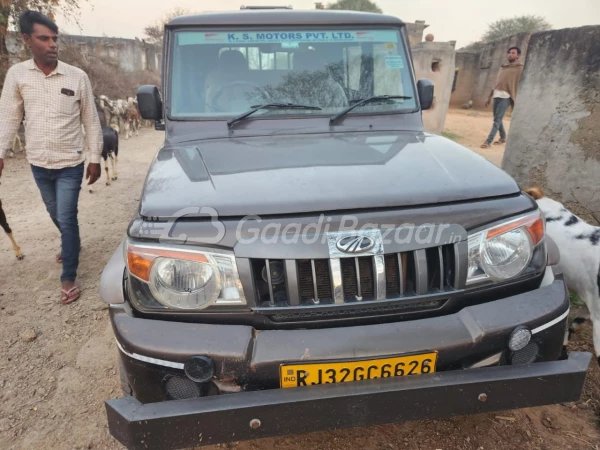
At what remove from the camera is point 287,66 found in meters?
2.87

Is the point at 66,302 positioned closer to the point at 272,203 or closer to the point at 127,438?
the point at 127,438

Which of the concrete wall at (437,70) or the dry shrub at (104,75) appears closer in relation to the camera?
the concrete wall at (437,70)

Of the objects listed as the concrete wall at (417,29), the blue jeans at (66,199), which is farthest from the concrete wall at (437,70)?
the concrete wall at (417,29)

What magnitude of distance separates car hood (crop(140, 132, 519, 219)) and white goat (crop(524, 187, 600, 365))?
112 centimetres

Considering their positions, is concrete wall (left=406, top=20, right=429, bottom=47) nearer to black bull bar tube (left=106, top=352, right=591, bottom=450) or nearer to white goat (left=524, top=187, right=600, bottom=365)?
white goat (left=524, top=187, right=600, bottom=365)

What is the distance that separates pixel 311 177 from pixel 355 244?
434mm

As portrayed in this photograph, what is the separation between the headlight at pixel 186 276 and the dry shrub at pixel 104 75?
1440 centimetres

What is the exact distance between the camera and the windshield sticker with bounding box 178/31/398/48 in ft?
9.36

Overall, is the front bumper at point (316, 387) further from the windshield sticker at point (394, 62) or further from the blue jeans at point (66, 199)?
the blue jeans at point (66, 199)

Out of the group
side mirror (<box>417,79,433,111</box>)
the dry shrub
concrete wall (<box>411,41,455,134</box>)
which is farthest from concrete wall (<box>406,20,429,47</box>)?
side mirror (<box>417,79,433,111</box>)

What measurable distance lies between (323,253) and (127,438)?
95 centimetres

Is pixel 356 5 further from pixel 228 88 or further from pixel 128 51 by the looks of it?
pixel 228 88

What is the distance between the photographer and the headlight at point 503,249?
1.73m

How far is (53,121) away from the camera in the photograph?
3.43 m
